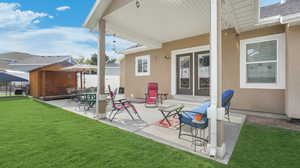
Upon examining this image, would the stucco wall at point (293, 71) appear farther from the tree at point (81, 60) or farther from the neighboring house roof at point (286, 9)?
the tree at point (81, 60)

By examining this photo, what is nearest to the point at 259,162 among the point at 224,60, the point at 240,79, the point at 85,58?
the point at 240,79

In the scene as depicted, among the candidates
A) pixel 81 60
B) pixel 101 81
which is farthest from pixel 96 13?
pixel 81 60

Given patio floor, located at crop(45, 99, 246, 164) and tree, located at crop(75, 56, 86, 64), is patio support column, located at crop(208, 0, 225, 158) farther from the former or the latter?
tree, located at crop(75, 56, 86, 64)

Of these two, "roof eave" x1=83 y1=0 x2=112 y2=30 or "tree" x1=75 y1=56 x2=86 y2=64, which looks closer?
"roof eave" x1=83 y1=0 x2=112 y2=30

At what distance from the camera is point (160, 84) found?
8133 millimetres

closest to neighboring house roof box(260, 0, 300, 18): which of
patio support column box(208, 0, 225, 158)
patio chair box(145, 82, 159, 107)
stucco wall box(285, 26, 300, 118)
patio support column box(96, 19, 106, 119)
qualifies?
stucco wall box(285, 26, 300, 118)

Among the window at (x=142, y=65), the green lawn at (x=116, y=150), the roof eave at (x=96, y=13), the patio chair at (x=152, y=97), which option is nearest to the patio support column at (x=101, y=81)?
the roof eave at (x=96, y=13)

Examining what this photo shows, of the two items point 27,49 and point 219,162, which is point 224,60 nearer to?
point 219,162

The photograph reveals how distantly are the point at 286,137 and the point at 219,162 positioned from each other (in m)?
2.08

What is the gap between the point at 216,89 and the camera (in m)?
2.32

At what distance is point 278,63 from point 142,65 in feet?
21.8

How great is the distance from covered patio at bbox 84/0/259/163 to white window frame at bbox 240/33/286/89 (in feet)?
1.76

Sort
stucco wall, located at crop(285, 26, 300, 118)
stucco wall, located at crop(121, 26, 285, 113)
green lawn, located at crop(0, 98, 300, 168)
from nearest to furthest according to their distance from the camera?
green lawn, located at crop(0, 98, 300, 168)
stucco wall, located at crop(285, 26, 300, 118)
stucco wall, located at crop(121, 26, 285, 113)

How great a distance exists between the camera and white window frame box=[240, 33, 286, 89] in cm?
459
